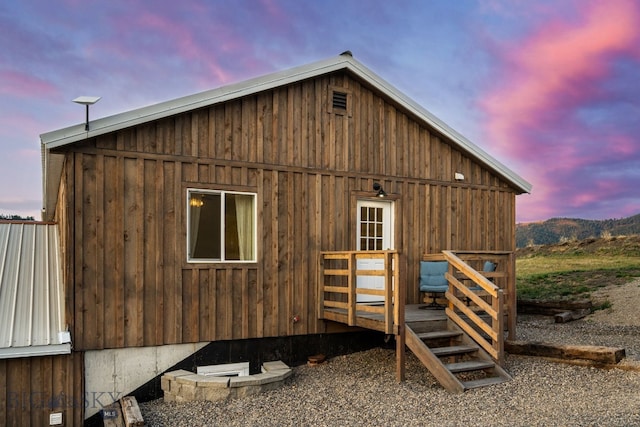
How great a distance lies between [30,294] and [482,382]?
6328 millimetres

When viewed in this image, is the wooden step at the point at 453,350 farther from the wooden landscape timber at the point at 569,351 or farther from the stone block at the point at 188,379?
the stone block at the point at 188,379

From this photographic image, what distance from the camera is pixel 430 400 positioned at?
600cm

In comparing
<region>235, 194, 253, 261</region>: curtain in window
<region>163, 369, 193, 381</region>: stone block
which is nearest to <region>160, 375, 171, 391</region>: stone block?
<region>163, 369, 193, 381</region>: stone block

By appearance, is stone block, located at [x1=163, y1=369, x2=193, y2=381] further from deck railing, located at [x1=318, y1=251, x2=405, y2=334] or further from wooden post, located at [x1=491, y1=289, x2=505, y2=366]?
wooden post, located at [x1=491, y1=289, x2=505, y2=366]

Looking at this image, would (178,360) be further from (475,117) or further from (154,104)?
(475,117)

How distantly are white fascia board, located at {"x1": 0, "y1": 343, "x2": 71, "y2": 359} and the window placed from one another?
1946 millimetres

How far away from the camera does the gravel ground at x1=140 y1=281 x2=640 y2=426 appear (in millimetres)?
5340

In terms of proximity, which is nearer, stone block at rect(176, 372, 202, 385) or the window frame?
stone block at rect(176, 372, 202, 385)

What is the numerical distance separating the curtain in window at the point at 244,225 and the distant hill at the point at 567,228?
36.1m

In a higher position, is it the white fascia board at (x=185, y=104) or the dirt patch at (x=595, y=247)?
the white fascia board at (x=185, y=104)

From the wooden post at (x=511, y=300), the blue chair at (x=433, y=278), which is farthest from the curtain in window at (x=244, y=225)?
the wooden post at (x=511, y=300)

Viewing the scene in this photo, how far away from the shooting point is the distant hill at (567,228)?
130ft

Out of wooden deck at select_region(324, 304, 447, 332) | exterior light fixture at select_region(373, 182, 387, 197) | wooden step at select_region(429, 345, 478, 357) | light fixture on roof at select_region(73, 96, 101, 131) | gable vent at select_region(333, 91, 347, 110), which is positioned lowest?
wooden step at select_region(429, 345, 478, 357)

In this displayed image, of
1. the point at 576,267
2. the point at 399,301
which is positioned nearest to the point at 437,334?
the point at 399,301
